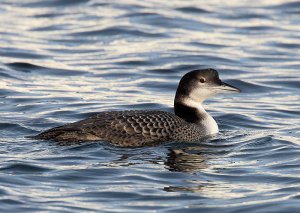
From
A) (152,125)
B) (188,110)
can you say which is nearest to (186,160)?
(152,125)

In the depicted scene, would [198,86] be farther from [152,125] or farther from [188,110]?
[152,125]

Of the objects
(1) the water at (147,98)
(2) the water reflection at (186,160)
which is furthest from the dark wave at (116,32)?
(2) the water reflection at (186,160)

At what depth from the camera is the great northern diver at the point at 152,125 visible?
13.6 meters

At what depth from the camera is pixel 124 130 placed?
13680mm

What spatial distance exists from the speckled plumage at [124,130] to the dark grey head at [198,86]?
0.80m

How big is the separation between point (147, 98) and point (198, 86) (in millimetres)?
2640

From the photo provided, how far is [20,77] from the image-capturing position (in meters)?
18.9

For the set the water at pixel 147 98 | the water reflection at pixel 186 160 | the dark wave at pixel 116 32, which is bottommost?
the water reflection at pixel 186 160

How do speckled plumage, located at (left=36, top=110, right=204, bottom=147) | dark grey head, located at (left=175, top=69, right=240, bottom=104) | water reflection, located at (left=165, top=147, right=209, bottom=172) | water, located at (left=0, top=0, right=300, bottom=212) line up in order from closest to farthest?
water, located at (left=0, top=0, right=300, bottom=212) → water reflection, located at (left=165, top=147, right=209, bottom=172) → speckled plumage, located at (left=36, top=110, right=204, bottom=147) → dark grey head, located at (left=175, top=69, right=240, bottom=104)

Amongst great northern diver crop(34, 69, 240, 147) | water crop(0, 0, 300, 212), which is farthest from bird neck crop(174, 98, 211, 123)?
water crop(0, 0, 300, 212)

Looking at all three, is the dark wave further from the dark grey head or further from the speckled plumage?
the speckled plumage

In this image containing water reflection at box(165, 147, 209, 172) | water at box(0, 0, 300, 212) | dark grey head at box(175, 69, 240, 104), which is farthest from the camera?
dark grey head at box(175, 69, 240, 104)

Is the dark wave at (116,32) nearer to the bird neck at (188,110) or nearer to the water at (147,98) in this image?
the water at (147,98)

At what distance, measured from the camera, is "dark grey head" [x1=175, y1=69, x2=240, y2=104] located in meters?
14.8
